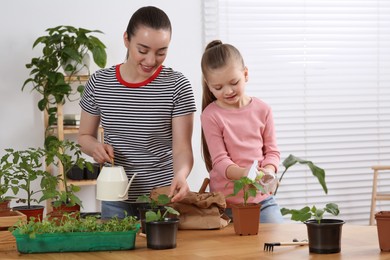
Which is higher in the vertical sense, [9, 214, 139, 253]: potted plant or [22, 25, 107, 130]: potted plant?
[22, 25, 107, 130]: potted plant

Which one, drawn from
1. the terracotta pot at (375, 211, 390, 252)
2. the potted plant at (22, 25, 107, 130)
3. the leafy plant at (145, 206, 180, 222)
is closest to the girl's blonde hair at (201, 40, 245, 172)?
the leafy plant at (145, 206, 180, 222)

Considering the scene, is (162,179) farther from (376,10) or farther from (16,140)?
(376,10)

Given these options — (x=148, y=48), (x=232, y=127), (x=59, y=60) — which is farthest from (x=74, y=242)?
(x=59, y=60)

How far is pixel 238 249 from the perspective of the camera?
2.05 m

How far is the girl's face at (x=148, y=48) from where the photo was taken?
8.41ft

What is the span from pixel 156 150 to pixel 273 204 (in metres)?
0.50

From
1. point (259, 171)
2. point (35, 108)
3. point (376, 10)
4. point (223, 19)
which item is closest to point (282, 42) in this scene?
point (223, 19)

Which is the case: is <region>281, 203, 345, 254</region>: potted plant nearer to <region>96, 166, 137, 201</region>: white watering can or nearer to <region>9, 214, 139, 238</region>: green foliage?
<region>9, 214, 139, 238</region>: green foliage

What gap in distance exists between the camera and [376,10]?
563cm

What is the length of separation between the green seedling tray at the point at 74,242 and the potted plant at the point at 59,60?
261cm

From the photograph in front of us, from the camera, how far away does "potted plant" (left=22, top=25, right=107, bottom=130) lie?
4605mm

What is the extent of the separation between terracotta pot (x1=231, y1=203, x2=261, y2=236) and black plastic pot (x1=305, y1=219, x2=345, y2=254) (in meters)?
0.32

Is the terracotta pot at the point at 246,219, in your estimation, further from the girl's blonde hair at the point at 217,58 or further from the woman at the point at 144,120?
the girl's blonde hair at the point at 217,58

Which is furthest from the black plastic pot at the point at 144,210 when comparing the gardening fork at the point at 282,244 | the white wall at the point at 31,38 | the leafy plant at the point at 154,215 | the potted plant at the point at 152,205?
the white wall at the point at 31,38
